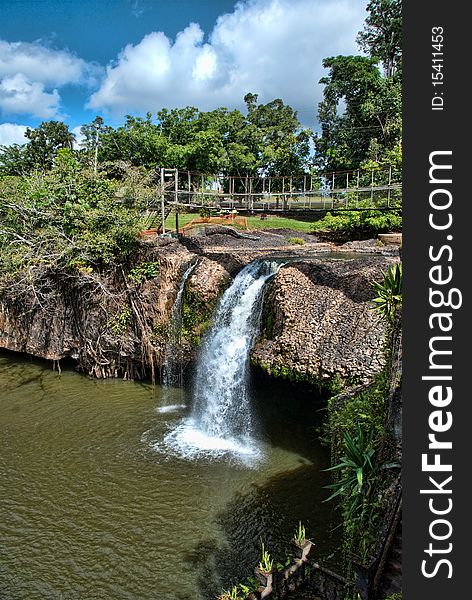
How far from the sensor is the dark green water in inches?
277

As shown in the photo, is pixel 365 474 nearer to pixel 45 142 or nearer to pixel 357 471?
pixel 357 471

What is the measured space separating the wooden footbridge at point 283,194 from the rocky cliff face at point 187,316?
2089mm

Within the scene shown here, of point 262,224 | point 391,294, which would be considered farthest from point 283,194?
point 262,224

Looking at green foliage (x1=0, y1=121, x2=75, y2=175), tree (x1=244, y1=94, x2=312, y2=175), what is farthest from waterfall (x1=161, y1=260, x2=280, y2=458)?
Result: green foliage (x1=0, y1=121, x2=75, y2=175)

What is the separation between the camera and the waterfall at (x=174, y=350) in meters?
13.7

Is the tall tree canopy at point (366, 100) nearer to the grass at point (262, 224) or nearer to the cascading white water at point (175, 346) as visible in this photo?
the grass at point (262, 224)

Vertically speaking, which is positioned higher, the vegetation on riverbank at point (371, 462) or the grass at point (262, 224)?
→ the grass at point (262, 224)

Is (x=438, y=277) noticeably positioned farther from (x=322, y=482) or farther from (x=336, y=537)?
(x=322, y=482)

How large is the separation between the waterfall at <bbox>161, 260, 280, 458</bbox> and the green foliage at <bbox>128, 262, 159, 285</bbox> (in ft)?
8.76

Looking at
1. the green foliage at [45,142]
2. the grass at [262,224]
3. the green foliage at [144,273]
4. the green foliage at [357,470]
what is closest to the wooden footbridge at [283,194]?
the grass at [262,224]

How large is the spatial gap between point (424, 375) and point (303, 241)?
19.4 metres

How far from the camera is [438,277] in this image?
3.03 metres

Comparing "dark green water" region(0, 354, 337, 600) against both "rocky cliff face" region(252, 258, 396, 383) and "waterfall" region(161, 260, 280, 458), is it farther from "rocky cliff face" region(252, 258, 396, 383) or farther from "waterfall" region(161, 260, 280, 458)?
"rocky cliff face" region(252, 258, 396, 383)

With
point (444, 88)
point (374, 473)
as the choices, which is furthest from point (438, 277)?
point (374, 473)
